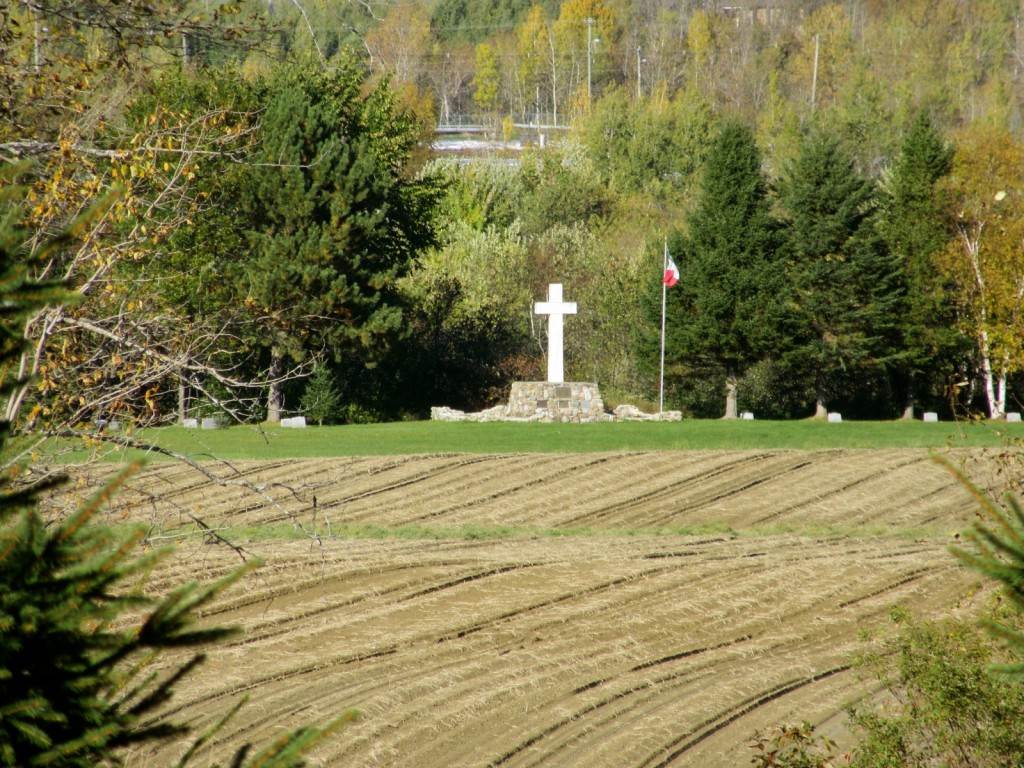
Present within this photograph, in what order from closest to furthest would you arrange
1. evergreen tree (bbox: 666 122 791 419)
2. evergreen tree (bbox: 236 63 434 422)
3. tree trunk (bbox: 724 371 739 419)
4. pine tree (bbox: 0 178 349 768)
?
pine tree (bbox: 0 178 349 768)
evergreen tree (bbox: 236 63 434 422)
evergreen tree (bbox: 666 122 791 419)
tree trunk (bbox: 724 371 739 419)

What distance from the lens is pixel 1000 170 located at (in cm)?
2928

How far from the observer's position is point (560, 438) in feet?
71.0

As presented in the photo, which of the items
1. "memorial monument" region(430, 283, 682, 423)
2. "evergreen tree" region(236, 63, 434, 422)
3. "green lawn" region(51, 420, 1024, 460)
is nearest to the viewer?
"green lawn" region(51, 420, 1024, 460)

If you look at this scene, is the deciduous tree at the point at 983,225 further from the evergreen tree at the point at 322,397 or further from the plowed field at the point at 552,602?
the evergreen tree at the point at 322,397

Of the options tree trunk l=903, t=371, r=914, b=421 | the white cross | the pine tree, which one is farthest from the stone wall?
the pine tree

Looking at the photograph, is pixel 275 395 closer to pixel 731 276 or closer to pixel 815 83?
pixel 731 276

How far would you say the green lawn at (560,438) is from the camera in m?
19.5

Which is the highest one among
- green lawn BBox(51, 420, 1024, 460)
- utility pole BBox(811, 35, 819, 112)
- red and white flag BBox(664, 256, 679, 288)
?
utility pole BBox(811, 35, 819, 112)

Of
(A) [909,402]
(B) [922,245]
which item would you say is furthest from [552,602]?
(A) [909,402]

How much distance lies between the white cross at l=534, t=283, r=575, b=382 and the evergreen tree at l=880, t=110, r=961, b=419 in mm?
8844

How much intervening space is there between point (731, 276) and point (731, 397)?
2931 millimetres

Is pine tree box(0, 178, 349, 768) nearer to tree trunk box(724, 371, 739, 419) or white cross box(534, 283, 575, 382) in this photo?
white cross box(534, 283, 575, 382)

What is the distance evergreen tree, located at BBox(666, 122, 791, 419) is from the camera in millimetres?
28625

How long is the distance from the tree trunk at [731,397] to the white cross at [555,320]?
497 cm
